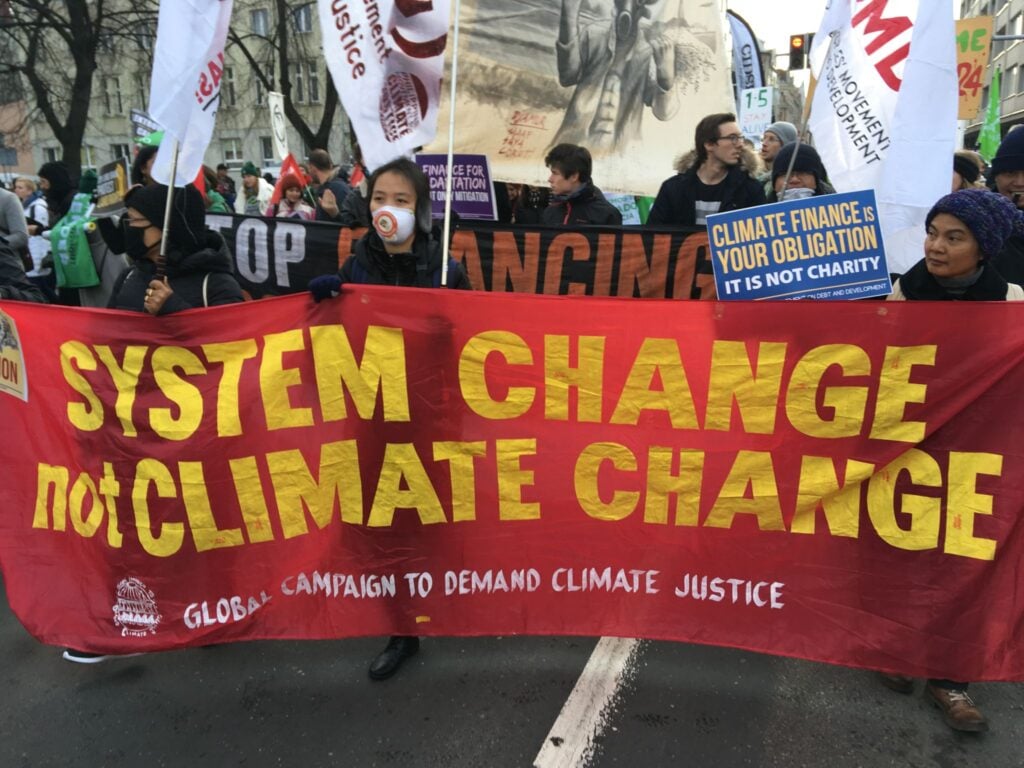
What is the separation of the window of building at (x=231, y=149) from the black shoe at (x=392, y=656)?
1953 inches

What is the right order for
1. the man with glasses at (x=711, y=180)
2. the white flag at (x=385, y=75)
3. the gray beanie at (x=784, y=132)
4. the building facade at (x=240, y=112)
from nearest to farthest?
1. the white flag at (x=385, y=75)
2. the man with glasses at (x=711, y=180)
3. the gray beanie at (x=784, y=132)
4. the building facade at (x=240, y=112)

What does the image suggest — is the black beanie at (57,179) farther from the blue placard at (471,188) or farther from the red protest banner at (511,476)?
the red protest banner at (511,476)

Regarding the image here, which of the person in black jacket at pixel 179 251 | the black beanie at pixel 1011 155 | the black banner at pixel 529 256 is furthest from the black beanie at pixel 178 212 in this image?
the black beanie at pixel 1011 155

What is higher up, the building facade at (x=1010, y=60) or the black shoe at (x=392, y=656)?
the building facade at (x=1010, y=60)

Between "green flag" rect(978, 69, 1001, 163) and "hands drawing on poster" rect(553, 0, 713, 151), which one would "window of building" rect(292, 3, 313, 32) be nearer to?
"green flag" rect(978, 69, 1001, 163)

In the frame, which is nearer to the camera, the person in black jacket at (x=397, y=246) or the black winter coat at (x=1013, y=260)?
the person in black jacket at (x=397, y=246)

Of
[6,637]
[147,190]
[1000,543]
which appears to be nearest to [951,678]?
[1000,543]

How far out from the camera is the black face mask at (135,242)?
10.3 ft

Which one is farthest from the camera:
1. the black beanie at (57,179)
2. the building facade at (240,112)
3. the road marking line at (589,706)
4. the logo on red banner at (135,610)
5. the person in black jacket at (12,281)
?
the building facade at (240,112)

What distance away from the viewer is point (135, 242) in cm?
315

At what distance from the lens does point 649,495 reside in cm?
263

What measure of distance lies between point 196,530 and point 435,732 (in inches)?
43.7

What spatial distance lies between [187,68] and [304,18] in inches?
1500

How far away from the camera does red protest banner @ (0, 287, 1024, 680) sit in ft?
8.17
